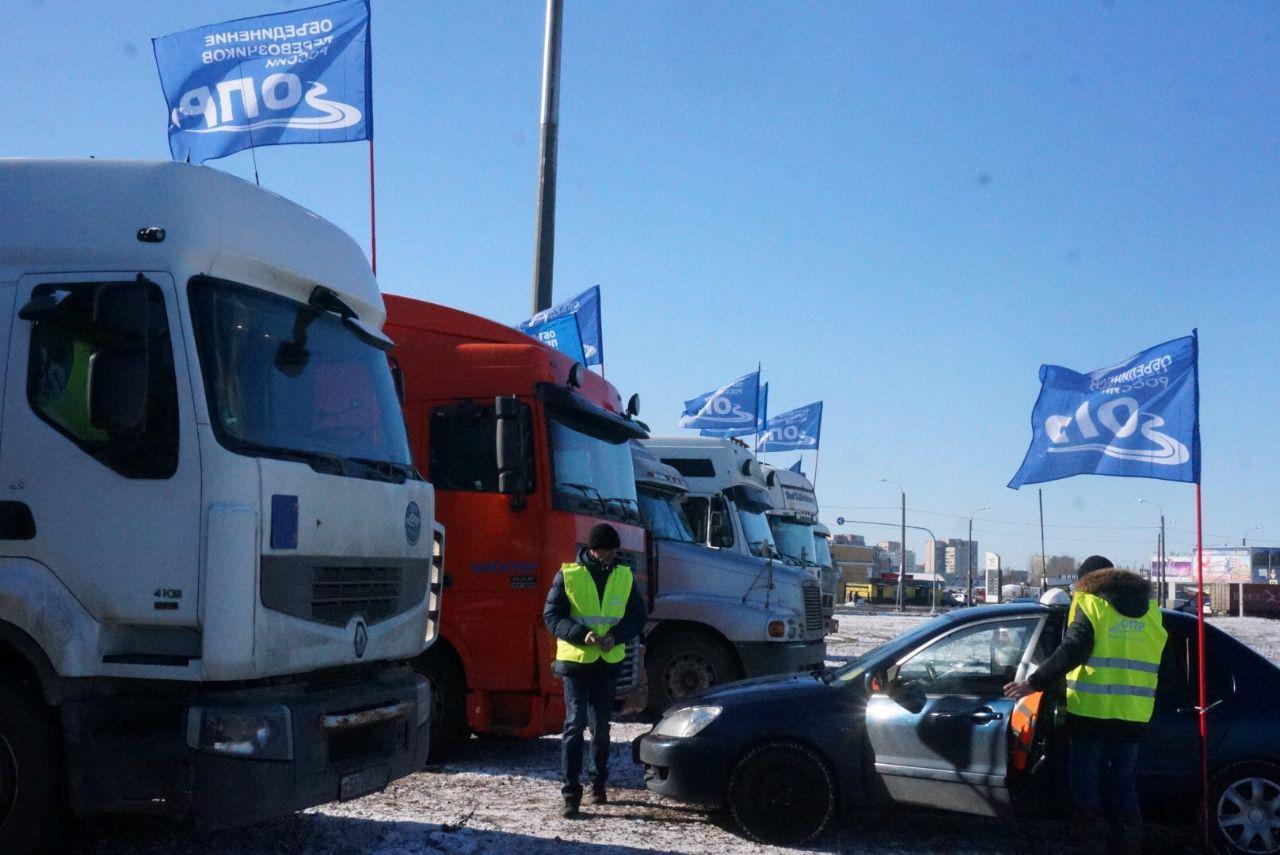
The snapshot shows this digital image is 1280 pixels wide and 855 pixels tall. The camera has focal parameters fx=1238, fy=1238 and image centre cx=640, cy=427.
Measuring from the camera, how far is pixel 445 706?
30.6 ft

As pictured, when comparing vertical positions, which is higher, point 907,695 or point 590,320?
point 590,320

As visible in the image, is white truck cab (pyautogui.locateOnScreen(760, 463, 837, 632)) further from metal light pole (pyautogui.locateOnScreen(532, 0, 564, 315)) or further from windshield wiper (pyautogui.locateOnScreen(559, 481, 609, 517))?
windshield wiper (pyautogui.locateOnScreen(559, 481, 609, 517))

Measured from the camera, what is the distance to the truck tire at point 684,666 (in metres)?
12.4

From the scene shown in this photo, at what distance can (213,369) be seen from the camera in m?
5.66

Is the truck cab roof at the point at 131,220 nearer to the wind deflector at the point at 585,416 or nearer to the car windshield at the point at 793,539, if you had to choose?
the wind deflector at the point at 585,416

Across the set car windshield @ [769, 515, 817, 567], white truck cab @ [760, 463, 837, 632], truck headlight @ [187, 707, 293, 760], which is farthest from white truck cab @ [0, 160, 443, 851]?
car windshield @ [769, 515, 817, 567]

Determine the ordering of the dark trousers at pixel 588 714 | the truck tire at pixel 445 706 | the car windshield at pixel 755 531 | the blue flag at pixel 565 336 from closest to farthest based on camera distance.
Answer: the dark trousers at pixel 588 714 < the truck tire at pixel 445 706 < the blue flag at pixel 565 336 < the car windshield at pixel 755 531

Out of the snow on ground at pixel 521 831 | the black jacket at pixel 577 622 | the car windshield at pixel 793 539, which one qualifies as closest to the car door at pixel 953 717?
the snow on ground at pixel 521 831

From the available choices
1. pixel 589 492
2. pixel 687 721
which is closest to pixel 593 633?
pixel 687 721

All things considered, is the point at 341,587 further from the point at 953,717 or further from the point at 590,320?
the point at 590,320

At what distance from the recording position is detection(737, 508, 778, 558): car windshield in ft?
52.6

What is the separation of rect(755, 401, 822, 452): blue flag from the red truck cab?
68.8 feet

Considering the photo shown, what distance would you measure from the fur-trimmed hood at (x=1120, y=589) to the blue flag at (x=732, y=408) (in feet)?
61.8

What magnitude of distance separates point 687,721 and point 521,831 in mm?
1205
